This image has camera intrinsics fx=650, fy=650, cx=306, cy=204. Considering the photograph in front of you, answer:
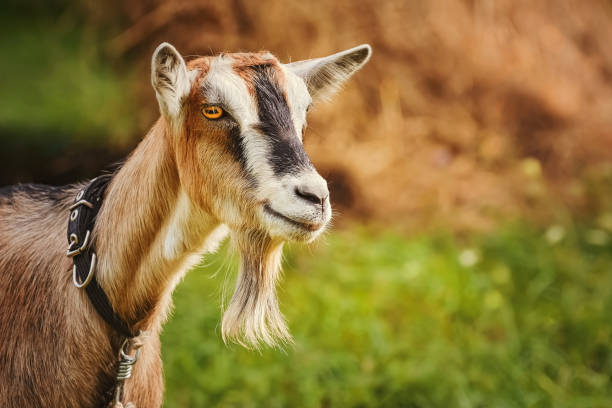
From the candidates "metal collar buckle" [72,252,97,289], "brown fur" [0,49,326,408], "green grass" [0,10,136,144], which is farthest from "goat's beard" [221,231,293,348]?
"green grass" [0,10,136,144]

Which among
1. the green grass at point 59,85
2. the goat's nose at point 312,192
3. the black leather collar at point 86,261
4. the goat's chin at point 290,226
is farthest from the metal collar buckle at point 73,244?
the green grass at point 59,85

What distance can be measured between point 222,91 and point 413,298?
2771 mm

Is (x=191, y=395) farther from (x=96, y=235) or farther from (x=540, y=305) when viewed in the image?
(x=540, y=305)

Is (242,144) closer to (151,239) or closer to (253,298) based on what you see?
(151,239)

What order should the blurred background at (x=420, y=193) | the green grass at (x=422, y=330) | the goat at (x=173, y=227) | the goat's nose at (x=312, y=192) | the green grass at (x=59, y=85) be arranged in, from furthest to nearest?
the green grass at (x=59, y=85)
the blurred background at (x=420, y=193)
the green grass at (x=422, y=330)
the goat at (x=173, y=227)
the goat's nose at (x=312, y=192)

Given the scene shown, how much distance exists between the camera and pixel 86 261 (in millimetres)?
2297

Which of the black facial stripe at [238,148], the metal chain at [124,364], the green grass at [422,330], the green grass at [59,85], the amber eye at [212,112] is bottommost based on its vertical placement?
the green grass at [422,330]

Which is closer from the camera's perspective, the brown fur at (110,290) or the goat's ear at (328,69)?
the brown fur at (110,290)

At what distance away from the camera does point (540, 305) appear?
444 cm

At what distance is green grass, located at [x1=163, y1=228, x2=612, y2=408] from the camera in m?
3.79

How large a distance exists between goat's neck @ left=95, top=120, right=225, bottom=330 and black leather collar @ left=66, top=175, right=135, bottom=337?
0.12 feet

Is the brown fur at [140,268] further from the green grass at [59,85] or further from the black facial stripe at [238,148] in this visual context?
the green grass at [59,85]

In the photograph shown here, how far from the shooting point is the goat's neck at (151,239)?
7.48ft

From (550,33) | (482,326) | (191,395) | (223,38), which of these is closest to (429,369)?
(482,326)
